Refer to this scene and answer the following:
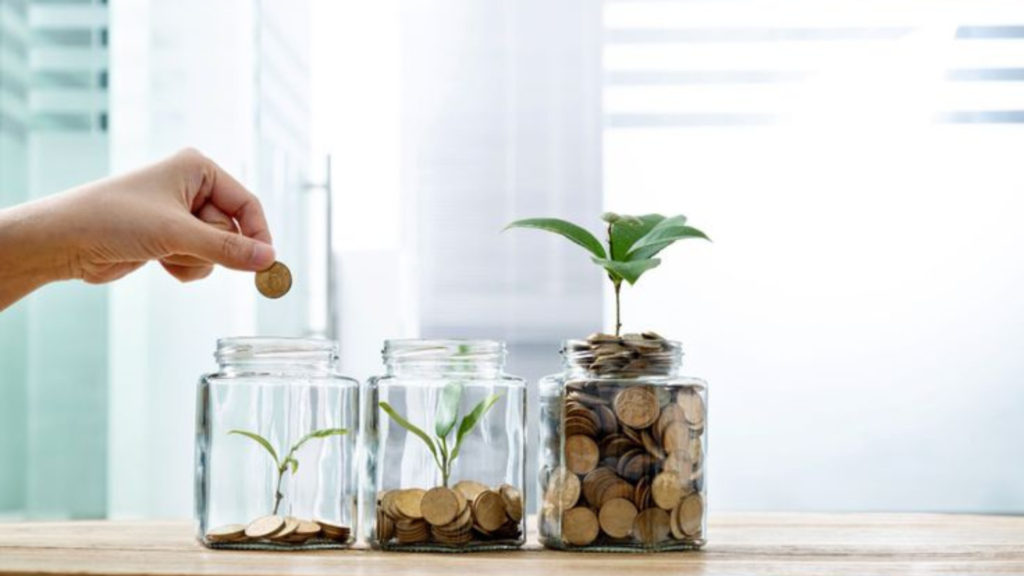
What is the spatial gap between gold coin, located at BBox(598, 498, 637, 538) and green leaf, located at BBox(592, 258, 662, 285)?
0.17 m

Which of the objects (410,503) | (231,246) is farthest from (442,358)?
(231,246)

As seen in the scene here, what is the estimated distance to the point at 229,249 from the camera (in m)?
0.99

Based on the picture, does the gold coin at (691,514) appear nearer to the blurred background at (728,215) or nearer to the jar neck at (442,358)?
the jar neck at (442,358)

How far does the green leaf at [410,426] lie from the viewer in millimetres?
901

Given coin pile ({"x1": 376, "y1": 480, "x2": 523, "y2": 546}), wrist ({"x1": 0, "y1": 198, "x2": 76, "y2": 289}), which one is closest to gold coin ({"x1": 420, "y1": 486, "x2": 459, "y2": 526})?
coin pile ({"x1": 376, "y1": 480, "x2": 523, "y2": 546})

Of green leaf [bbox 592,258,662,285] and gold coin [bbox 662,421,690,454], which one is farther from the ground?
green leaf [bbox 592,258,662,285]

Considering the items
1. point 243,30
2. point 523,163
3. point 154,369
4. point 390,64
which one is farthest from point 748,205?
point 154,369

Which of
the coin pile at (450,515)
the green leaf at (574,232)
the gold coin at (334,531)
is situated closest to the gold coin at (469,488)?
the coin pile at (450,515)

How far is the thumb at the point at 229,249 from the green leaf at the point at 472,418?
0.79ft

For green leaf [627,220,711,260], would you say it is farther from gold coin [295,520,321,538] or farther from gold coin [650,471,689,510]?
gold coin [295,520,321,538]

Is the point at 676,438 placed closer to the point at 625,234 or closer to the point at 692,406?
the point at 692,406

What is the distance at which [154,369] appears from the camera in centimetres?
236

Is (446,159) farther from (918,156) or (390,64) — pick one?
(918,156)

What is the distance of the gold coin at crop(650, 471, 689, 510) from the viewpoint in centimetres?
87
